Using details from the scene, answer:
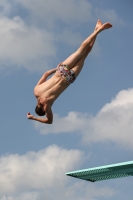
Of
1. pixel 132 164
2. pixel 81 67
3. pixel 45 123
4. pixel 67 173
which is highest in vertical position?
pixel 81 67

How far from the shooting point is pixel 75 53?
1409cm

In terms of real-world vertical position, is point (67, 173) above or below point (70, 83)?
below

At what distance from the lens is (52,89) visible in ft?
46.0

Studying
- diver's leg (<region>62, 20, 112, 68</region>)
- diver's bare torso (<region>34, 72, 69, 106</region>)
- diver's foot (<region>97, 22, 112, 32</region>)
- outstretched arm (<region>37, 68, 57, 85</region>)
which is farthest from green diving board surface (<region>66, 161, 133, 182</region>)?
diver's foot (<region>97, 22, 112, 32</region>)

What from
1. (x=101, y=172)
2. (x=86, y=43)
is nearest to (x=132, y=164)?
(x=101, y=172)

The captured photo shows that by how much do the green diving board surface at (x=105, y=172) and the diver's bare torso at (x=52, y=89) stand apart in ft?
8.41

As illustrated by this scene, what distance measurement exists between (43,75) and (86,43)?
1.62 meters

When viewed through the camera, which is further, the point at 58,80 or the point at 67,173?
the point at 67,173

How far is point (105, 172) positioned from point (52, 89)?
3.13m

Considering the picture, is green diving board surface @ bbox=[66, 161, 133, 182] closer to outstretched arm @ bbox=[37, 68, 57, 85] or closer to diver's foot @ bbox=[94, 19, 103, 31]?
outstretched arm @ bbox=[37, 68, 57, 85]

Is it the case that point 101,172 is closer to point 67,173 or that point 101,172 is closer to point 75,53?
point 67,173

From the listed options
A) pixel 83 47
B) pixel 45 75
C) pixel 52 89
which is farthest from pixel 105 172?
pixel 83 47

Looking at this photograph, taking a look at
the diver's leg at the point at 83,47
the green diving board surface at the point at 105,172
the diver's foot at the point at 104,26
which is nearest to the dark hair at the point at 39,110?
the diver's leg at the point at 83,47

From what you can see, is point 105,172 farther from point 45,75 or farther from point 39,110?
point 45,75
